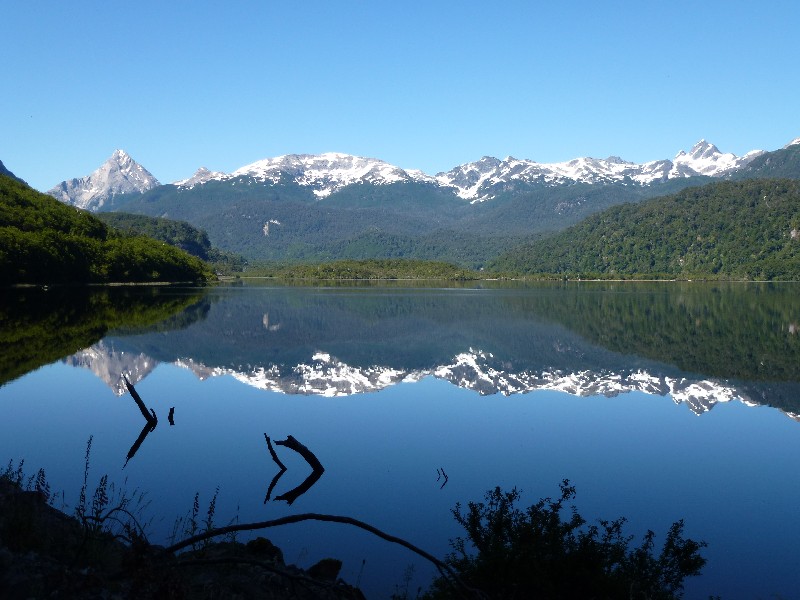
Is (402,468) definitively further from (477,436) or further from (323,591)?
(323,591)

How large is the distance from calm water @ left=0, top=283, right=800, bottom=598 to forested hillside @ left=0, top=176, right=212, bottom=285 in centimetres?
6572

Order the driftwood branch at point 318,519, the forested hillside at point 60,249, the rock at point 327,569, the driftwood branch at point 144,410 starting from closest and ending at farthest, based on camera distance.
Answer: the driftwood branch at point 318,519
the rock at point 327,569
the driftwood branch at point 144,410
the forested hillside at point 60,249

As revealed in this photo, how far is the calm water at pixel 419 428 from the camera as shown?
1784 centimetres

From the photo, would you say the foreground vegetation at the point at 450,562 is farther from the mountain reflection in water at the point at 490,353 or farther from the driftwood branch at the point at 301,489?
the mountain reflection in water at the point at 490,353

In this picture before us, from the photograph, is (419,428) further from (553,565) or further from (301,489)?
(553,565)

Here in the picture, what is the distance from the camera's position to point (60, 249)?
141 meters

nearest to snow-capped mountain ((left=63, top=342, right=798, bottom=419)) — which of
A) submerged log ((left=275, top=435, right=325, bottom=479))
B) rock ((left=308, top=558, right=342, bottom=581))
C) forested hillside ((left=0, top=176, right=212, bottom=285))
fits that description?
submerged log ((left=275, top=435, right=325, bottom=479))

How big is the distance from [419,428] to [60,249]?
131 metres

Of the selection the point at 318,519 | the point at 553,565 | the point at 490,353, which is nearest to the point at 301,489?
the point at 553,565

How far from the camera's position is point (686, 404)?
35.2 metres

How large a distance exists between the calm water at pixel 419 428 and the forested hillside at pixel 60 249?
65.7 m

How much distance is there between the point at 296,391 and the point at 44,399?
12142 millimetres

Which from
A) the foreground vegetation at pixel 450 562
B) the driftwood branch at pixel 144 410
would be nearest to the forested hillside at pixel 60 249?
the driftwood branch at pixel 144 410

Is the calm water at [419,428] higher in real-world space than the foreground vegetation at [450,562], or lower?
lower
